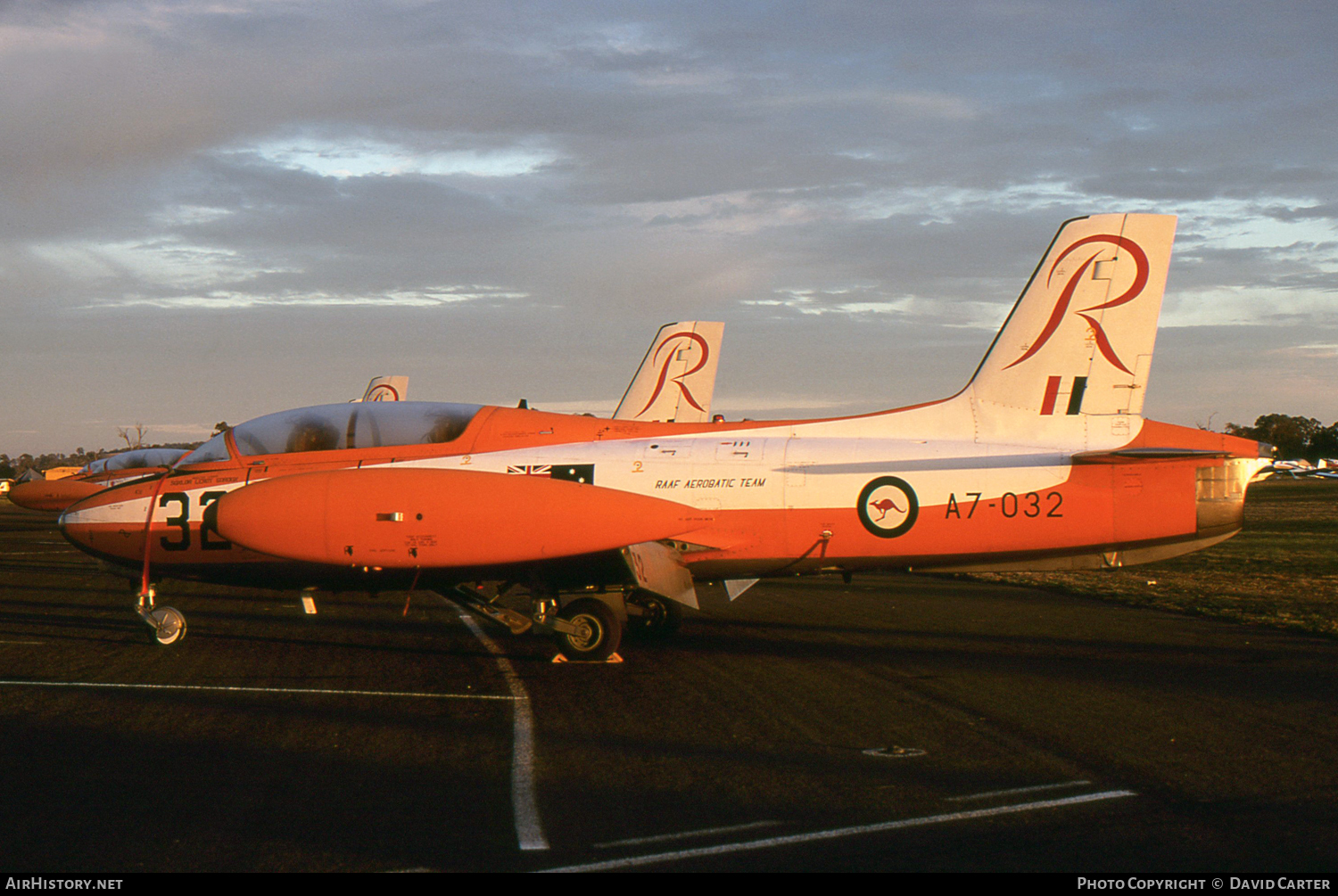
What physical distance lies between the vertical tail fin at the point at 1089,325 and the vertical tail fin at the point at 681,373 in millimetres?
17405

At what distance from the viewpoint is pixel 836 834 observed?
5.91 metres

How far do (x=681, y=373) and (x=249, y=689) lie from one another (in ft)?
66.9

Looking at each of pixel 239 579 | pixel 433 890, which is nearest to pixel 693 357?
pixel 239 579

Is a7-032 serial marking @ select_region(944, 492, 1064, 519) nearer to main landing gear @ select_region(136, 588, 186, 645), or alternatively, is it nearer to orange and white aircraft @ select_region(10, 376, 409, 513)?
main landing gear @ select_region(136, 588, 186, 645)

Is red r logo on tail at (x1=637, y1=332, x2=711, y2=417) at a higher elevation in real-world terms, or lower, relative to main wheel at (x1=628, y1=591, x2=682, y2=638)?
higher

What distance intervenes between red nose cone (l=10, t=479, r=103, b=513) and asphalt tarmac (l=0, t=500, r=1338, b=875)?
15338 mm

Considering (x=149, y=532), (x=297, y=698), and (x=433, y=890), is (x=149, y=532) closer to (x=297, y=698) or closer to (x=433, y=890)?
(x=297, y=698)

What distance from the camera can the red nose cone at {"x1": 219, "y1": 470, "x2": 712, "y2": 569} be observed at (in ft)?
36.9

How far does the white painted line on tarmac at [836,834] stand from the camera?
544cm

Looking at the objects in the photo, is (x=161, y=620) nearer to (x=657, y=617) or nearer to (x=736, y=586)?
(x=657, y=617)

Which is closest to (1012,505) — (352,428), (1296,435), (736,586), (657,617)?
(736,586)

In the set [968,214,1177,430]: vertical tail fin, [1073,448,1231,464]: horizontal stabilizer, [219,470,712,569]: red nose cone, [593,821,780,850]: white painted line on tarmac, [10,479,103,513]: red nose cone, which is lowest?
[593,821,780,850]: white painted line on tarmac

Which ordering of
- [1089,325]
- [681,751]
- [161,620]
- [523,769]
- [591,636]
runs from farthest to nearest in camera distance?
[161,620] → [591,636] → [1089,325] → [681,751] → [523,769]

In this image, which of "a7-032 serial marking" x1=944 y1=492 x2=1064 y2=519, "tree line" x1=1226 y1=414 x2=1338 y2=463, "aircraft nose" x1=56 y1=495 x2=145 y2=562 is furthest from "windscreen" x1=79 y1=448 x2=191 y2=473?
"tree line" x1=1226 y1=414 x2=1338 y2=463
